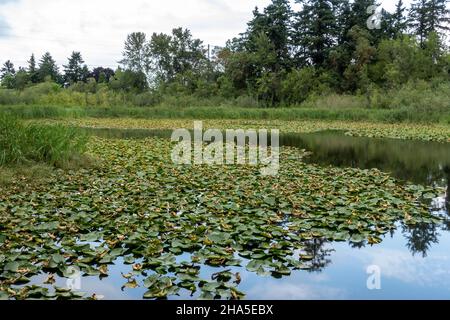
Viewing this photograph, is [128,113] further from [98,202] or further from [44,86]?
[98,202]

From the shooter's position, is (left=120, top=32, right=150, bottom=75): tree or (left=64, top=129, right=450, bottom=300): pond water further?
(left=120, top=32, right=150, bottom=75): tree

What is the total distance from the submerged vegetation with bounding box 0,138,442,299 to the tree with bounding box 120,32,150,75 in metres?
28.6

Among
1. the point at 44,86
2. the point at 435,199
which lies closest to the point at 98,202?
the point at 435,199

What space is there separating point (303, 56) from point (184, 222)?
2895 centimetres

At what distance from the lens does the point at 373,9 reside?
3092 cm

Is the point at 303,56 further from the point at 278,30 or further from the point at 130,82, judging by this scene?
the point at 130,82

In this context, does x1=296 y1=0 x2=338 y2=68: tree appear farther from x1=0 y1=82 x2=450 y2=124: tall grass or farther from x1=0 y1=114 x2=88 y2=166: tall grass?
x1=0 y1=114 x2=88 y2=166: tall grass

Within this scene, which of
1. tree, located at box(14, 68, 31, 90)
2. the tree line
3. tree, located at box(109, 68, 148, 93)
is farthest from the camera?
tree, located at box(14, 68, 31, 90)

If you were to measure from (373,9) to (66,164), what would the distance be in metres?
29.0

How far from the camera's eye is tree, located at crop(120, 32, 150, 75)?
34.6m

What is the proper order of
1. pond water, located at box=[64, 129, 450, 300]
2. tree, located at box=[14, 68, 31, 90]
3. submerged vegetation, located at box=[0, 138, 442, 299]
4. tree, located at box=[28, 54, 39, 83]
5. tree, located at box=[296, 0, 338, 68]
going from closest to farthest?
pond water, located at box=[64, 129, 450, 300] < submerged vegetation, located at box=[0, 138, 442, 299] < tree, located at box=[296, 0, 338, 68] < tree, located at box=[14, 68, 31, 90] < tree, located at box=[28, 54, 39, 83]

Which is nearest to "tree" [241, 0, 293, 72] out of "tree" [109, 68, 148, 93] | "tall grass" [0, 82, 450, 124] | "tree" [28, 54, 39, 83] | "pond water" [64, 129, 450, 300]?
"tall grass" [0, 82, 450, 124]

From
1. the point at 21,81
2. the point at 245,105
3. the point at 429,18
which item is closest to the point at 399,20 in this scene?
the point at 429,18

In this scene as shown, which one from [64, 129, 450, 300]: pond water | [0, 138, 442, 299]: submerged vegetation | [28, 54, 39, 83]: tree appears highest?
[28, 54, 39, 83]: tree
